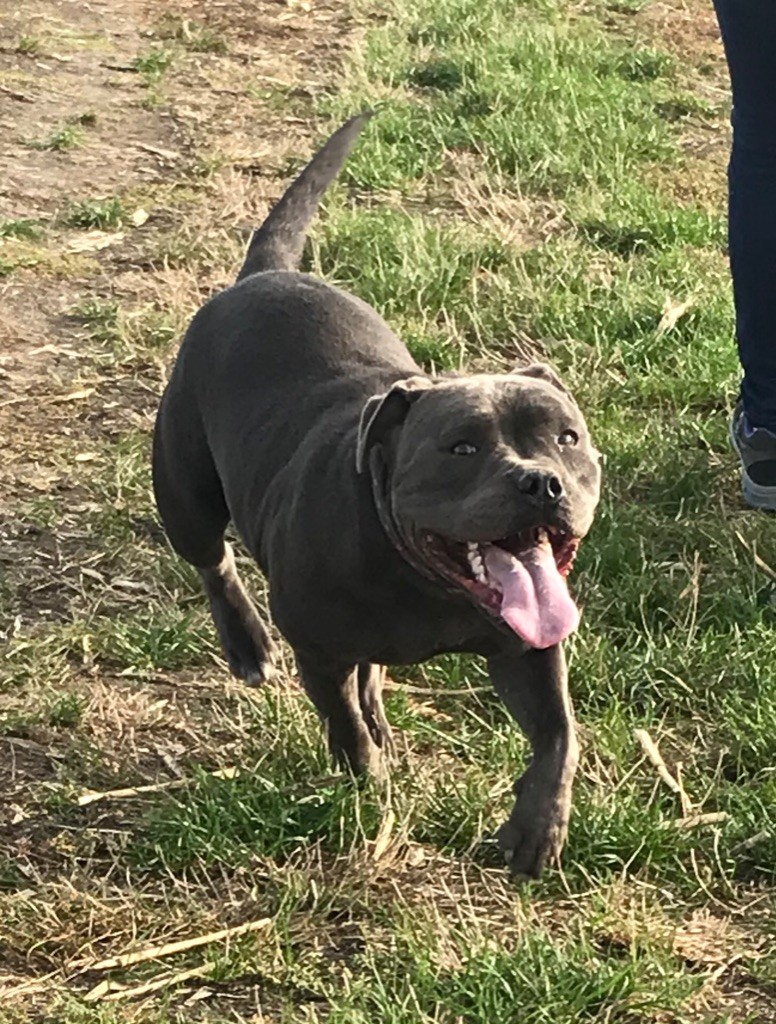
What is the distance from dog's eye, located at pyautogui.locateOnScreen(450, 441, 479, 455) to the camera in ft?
10.1

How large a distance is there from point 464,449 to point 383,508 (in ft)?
0.65

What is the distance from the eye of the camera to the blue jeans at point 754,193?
430 centimetres

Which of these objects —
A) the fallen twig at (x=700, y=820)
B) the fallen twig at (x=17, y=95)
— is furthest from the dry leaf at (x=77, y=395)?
the fallen twig at (x=17, y=95)

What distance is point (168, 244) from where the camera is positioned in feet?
21.3

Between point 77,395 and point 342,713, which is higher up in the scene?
point 342,713

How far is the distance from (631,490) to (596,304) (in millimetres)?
1253

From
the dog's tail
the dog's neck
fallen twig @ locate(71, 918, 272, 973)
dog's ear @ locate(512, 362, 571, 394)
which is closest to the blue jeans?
the dog's tail

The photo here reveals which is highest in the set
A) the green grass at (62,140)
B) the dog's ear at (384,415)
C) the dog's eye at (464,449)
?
the dog's eye at (464,449)

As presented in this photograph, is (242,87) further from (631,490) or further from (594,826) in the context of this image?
(594,826)

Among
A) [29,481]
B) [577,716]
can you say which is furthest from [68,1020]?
[29,481]

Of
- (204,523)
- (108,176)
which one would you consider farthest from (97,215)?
(204,523)

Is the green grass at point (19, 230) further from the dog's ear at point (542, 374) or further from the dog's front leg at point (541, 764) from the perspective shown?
the dog's front leg at point (541, 764)

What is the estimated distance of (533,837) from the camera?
3191mm

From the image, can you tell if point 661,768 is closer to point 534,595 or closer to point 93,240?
point 534,595
